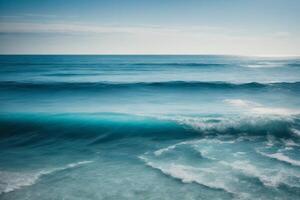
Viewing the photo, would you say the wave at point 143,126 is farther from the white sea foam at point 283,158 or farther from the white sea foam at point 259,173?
the white sea foam at point 259,173

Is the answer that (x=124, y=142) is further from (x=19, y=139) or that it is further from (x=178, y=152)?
(x=19, y=139)

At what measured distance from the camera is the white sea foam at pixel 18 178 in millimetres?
5855

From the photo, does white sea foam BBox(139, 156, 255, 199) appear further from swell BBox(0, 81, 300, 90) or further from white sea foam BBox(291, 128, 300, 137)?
swell BBox(0, 81, 300, 90)

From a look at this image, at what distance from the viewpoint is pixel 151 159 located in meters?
7.84

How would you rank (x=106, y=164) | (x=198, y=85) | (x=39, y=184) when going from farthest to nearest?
(x=198, y=85) → (x=106, y=164) → (x=39, y=184)

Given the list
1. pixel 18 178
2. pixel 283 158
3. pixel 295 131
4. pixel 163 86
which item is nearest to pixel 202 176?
pixel 283 158

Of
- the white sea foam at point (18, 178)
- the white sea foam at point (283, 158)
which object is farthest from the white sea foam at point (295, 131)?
the white sea foam at point (18, 178)

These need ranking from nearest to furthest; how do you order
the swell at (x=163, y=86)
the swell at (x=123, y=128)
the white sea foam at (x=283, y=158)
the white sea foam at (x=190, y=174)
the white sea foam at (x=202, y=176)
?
the white sea foam at (x=202, y=176) < the white sea foam at (x=190, y=174) < the white sea foam at (x=283, y=158) < the swell at (x=123, y=128) < the swell at (x=163, y=86)

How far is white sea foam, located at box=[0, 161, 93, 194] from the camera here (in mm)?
5855

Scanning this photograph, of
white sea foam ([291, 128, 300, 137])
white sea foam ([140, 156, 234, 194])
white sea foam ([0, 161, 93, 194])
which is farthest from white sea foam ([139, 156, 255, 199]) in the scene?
white sea foam ([291, 128, 300, 137])

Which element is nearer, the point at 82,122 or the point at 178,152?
the point at 178,152

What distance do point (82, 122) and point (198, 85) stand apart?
16.7 meters

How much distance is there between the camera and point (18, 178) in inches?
251

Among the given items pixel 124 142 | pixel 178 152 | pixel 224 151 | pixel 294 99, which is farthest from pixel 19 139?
pixel 294 99
